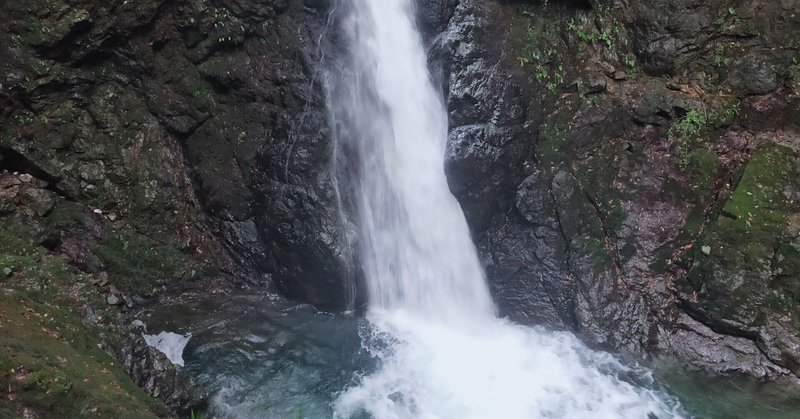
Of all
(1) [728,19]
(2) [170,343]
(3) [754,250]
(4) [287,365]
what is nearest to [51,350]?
(2) [170,343]

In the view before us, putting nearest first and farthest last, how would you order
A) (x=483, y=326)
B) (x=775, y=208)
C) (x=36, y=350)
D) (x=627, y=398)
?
1. (x=36, y=350)
2. (x=627, y=398)
3. (x=775, y=208)
4. (x=483, y=326)

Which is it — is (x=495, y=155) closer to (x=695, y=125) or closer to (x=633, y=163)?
(x=633, y=163)

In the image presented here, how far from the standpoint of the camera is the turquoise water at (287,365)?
6.45 metres

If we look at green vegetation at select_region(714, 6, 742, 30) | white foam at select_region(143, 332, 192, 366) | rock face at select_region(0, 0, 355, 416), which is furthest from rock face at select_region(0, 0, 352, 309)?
green vegetation at select_region(714, 6, 742, 30)

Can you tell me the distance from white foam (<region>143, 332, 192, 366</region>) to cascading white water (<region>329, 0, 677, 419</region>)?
2735 mm

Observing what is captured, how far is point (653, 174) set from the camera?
7.92m

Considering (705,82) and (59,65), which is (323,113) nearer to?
(59,65)

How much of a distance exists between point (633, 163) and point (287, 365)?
6.29 metres

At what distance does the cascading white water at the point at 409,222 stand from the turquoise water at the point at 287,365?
2.16 feet

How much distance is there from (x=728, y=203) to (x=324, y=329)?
6.54 m

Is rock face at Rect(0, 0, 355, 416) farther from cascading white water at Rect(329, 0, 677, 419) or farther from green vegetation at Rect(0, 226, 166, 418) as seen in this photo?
green vegetation at Rect(0, 226, 166, 418)

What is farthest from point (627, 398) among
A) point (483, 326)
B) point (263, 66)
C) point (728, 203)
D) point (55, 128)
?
point (55, 128)

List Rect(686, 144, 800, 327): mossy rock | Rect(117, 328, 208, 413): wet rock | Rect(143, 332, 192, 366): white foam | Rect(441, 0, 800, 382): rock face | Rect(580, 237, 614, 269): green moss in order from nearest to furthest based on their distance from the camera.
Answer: Rect(117, 328, 208, 413): wet rock < Rect(686, 144, 800, 327): mossy rock < Rect(143, 332, 192, 366): white foam < Rect(441, 0, 800, 382): rock face < Rect(580, 237, 614, 269): green moss

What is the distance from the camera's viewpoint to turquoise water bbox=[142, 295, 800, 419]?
254 inches
